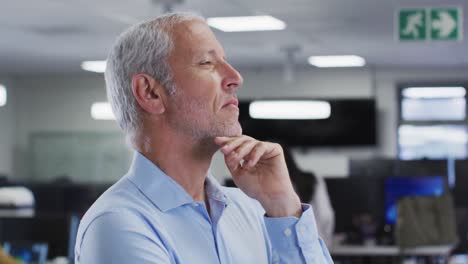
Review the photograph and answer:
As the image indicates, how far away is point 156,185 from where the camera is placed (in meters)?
1.28

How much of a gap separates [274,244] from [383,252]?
607 cm

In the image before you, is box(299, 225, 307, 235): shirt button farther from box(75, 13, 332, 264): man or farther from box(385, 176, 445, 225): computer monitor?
box(385, 176, 445, 225): computer monitor

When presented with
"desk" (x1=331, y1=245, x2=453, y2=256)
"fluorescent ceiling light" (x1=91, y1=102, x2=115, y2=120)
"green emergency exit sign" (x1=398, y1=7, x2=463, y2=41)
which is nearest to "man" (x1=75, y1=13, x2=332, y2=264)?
"desk" (x1=331, y1=245, x2=453, y2=256)

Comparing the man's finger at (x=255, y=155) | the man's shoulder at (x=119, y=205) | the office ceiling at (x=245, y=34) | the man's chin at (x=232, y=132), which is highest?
the man's chin at (x=232, y=132)

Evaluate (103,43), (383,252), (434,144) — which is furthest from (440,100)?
(383,252)

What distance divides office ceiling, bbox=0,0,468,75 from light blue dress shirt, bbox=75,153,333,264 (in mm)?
6043

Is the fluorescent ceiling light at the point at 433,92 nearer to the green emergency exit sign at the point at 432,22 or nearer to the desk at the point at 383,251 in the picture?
the green emergency exit sign at the point at 432,22

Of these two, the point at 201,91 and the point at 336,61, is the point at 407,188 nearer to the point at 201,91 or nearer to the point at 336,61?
the point at 336,61

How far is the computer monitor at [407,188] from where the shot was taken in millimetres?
7152

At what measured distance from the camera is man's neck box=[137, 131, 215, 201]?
1.30 meters

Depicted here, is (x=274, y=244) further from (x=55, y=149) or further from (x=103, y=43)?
(x=55, y=149)

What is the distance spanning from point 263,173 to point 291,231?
110mm

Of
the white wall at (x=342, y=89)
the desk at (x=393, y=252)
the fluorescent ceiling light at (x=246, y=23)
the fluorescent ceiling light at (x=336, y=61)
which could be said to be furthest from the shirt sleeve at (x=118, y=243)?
the white wall at (x=342, y=89)

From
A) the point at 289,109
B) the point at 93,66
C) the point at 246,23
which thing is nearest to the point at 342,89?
the point at 289,109
